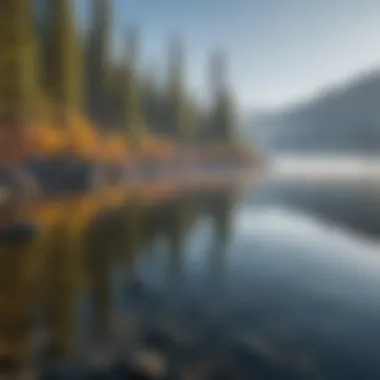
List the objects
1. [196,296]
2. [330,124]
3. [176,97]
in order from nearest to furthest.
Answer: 1. [196,296]
2. [176,97]
3. [330,124]

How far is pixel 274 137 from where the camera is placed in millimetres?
21281

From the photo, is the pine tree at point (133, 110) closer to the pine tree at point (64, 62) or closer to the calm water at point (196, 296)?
the pine tree at point (64, 62)

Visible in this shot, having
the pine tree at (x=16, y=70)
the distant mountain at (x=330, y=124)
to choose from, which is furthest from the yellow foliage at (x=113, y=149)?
the distant mountain at (x=330, y=124)

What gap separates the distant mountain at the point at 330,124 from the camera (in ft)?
49.3

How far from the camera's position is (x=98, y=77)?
51.2ft

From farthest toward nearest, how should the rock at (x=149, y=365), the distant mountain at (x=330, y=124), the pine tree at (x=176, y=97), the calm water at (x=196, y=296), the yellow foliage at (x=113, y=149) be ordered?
1. the yellow foliage at (x=113, y=149)
2. the distant mountain at (x=330, y=124)
3. the pine tree at (x=176, y=97)
4. the calm water at (x=196, y=296)
5. the rock at (x=149, y=365)

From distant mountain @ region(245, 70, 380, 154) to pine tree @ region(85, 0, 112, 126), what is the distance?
475cm

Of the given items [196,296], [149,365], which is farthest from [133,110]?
[149,365]

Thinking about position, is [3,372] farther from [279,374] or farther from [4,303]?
[279,374]

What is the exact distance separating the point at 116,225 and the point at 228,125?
17.5 ft

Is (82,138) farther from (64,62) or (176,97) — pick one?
(176,97)

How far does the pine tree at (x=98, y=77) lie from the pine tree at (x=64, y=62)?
336mm

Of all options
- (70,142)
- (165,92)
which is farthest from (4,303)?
(70,142)

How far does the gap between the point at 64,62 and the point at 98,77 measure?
1728mm
